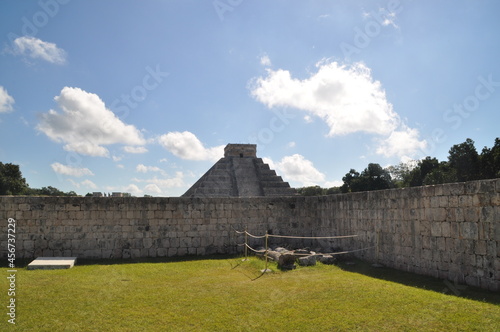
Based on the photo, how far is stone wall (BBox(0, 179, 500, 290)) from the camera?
694cm

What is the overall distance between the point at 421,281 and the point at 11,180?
4877cm

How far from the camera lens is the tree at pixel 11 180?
43.2 metres

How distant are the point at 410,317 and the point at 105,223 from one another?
955 cm

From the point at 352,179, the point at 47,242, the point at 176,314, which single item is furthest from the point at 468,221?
the point at 352,179

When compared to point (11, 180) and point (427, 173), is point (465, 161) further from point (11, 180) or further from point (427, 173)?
point (11, 180)

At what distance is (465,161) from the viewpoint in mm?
32531

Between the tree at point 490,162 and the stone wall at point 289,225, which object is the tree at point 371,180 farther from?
the stone wall at point 289,225

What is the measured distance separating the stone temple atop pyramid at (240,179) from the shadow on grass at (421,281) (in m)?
15.8

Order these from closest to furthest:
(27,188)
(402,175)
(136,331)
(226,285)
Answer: (136,331)
(226,285)
(27,188)
(402,175)

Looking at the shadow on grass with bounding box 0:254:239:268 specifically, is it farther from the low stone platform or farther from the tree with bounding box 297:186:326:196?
the tree with bounding box 297:186:326:196

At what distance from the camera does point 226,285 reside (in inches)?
304

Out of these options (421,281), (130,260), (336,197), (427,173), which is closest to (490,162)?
(427,173)

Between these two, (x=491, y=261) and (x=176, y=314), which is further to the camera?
(x=491, y=261)

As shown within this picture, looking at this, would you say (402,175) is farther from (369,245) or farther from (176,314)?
(176,314)
